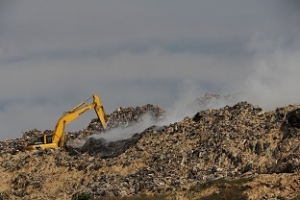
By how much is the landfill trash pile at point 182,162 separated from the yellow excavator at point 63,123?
1.95 metres

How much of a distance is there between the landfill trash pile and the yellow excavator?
1945 millimetres

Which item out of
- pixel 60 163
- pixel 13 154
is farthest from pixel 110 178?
pixel 13 154

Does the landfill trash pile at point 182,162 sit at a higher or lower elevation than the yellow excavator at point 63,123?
lower

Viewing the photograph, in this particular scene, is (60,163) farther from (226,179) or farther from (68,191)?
(226,179)

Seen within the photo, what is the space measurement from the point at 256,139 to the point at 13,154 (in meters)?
22.7

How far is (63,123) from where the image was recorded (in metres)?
58.9

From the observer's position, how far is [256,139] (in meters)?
47.0

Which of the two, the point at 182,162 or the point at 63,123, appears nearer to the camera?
the point at 182,162

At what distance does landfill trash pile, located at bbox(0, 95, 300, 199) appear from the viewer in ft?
138

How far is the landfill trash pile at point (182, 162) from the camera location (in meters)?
42.2

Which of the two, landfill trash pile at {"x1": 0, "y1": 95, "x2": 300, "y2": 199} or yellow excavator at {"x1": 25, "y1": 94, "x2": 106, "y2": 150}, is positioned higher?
yellow excavator at {"x1": 25, "y1": 94, "x2": 106, "y2": 150}

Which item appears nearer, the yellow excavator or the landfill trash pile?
the landfill trash pile

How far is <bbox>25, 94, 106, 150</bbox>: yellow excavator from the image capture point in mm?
57719

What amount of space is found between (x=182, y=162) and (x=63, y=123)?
52.0 ft
